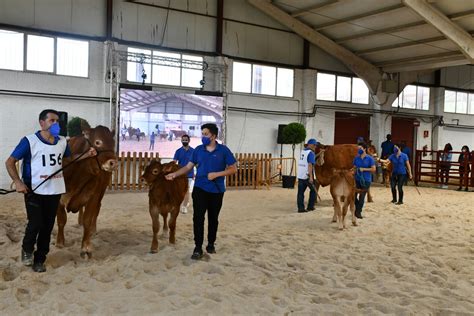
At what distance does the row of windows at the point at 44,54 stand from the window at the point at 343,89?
34.0 feet

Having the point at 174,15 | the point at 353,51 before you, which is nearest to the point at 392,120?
the point at 353,51

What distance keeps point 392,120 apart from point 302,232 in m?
14.3

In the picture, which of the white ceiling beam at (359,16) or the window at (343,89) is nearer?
the white ceiling beam at (359,16)

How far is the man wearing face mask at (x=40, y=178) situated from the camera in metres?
4.46

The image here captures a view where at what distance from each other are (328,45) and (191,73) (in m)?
5.75

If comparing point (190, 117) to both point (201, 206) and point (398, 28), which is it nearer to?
point (398, 28)

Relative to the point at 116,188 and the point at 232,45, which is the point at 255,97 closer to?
the point at 232,45

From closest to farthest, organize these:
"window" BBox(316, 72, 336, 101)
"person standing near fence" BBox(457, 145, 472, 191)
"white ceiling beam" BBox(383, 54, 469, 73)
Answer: "white ceiling beam" BBox(383, 54, 469, 73) < "person standing near fence" BBox(457, 145, 472, 191) < "window" BBox(316, 72, 336, 101)

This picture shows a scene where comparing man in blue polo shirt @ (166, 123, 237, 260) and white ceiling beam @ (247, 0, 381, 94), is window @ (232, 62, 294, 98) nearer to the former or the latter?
white ceiling beam @ (247, 0, 381, 94)

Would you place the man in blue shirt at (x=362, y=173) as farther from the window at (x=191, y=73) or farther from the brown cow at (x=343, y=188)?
the window at (x=191, y=73)

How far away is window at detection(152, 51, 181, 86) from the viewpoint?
14.7 metres

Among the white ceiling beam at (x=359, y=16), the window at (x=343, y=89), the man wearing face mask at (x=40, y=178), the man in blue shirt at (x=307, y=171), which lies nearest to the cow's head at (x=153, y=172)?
the man wearing face mask at (x=40, y=178)

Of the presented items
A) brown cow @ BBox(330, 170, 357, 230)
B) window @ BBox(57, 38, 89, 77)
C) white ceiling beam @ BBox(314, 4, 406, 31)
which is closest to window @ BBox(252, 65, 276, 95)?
white ceiling beam @ BBox(314, 4, 406, 31)

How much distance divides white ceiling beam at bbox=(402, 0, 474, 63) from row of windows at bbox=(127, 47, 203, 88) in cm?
713
